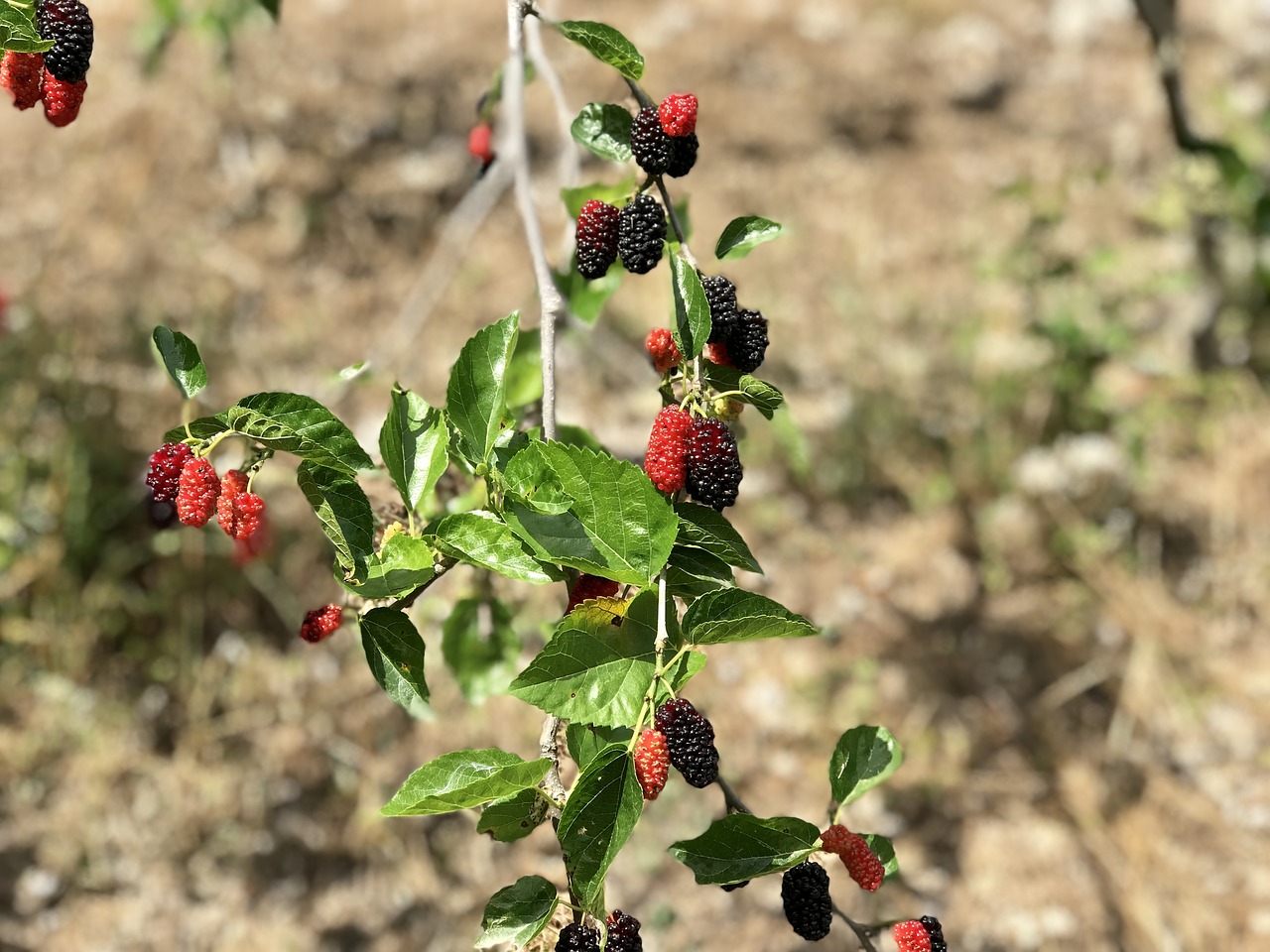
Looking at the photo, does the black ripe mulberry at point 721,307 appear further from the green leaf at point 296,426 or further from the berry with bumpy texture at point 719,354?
the green leaf at point 296,426

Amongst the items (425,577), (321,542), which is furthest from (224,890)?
(425,577)

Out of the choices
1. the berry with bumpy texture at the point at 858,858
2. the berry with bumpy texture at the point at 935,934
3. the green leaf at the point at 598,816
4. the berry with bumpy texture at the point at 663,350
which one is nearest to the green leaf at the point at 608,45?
the berry with bumpy texture at the point at 663,350

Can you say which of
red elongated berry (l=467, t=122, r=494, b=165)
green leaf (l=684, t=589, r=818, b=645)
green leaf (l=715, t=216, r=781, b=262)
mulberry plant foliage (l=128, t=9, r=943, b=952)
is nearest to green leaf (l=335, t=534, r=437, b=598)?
mulberry plant foliage (l=128, t=9, r=943, b=952)

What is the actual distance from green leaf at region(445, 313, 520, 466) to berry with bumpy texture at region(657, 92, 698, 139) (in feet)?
0.67

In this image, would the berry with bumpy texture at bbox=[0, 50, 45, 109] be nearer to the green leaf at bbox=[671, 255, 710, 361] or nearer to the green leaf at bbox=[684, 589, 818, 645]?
the green leaf at bbox=[671, 255, 710, 361]

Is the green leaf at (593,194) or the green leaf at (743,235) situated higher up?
the green leaf at (743,235)

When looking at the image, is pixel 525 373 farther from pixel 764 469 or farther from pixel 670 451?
pixel 764 469

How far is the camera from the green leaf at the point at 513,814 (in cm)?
80

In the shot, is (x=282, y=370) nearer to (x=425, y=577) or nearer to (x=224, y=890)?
(x=224, y=890)

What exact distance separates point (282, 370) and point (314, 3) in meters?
2.20

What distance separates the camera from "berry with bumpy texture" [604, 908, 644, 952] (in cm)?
79

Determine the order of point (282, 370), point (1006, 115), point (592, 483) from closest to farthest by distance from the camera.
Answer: point (592, 483) < point (282, 370) < point (1006, 115)

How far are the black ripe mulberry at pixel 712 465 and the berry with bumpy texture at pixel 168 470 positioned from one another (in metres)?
0.40

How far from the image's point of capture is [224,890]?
216 centimetres
